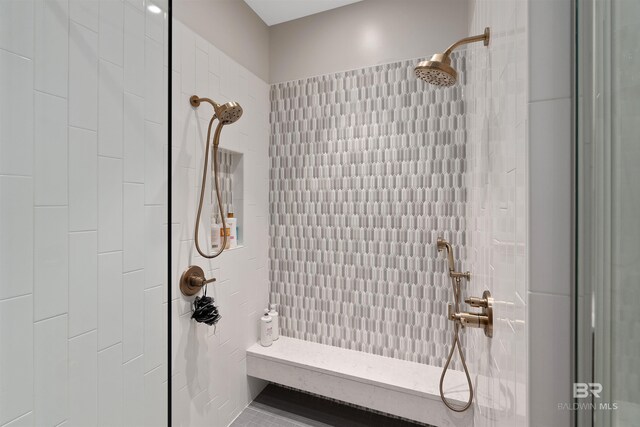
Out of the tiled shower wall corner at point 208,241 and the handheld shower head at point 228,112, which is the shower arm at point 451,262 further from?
the handheld shower head at point 228,112

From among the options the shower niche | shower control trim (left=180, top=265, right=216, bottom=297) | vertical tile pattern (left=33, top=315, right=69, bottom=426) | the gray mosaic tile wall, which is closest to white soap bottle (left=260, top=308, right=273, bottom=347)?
the gray mosaic tile wall

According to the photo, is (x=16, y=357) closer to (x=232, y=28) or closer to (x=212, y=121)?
(x=212, y=121)

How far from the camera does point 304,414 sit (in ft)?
5.88

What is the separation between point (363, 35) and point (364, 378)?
2.02 meters

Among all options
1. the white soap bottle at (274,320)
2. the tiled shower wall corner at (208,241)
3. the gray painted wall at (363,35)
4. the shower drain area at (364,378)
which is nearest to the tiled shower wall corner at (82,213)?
the tiled shower wall corner at (208,241)

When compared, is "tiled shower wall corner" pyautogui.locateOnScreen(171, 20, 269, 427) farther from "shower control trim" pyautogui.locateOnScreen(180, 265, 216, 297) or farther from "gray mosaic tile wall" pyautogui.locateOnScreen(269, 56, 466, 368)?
"gray mosaic tile wall" pyautogui.locateOnScreen(269, 56, 466, 368)

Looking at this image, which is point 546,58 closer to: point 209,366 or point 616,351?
point 616,351

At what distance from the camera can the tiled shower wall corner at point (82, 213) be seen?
0.49 m

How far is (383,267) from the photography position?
1813 millimetres

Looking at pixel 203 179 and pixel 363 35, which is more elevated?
pixel 363 35

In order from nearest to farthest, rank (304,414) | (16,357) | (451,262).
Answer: (16,357)
(451,262)
(304,414)

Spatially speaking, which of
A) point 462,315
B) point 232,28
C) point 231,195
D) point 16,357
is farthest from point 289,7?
point 16,357

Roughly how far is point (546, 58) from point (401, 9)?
5.12 ft

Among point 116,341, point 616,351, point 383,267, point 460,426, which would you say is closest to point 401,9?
point 383,267
